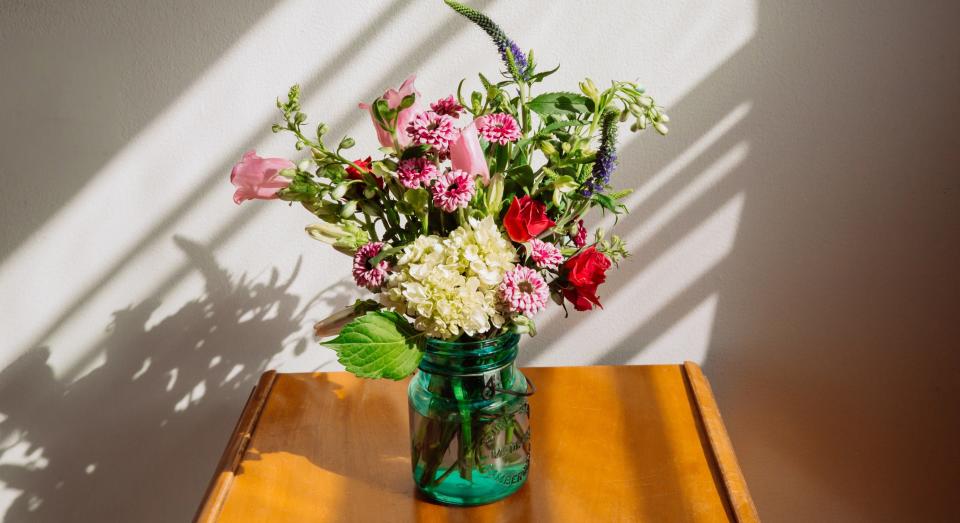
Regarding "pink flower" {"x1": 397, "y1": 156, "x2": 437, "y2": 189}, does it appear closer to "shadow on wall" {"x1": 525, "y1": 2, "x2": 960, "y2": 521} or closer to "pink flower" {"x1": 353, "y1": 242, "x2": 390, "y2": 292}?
"pink flower" {"x1": 353, "y1": 242, "x2": 390, "y2": 292}

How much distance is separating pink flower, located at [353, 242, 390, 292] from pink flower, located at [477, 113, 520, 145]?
169 mm

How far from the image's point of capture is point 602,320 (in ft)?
4.53

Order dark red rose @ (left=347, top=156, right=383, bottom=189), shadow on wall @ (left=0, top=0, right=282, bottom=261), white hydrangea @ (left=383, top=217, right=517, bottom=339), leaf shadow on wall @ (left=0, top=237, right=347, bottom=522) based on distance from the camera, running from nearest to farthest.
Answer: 1. white hydrangea @ (left=383, top=217, right=517, bottom=339)
2. dark red rose @ (left=347, top=156, right=383, bottom=189)
3. shadow on wall @ (left=0, top=0, right=282, bottom=261)
4. leaf shadow on wall @ (left=0, top=237, right=347, bottom=522)

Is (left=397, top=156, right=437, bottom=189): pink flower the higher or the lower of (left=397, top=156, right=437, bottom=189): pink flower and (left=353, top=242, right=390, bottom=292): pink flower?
the higher

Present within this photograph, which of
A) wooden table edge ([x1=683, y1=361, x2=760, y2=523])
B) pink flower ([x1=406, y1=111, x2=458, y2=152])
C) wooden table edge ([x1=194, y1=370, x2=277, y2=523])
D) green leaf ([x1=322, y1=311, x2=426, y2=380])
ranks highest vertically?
pink flower ([x1=406, y1=111, x2=458, y2=152])

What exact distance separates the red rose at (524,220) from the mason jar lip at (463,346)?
0.40 feet

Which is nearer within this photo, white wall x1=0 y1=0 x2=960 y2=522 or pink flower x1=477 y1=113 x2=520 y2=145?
pink flower x1=477 y1=113 x2=520 y2=145

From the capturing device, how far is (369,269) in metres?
0.90

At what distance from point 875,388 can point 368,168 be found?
3.17 ft

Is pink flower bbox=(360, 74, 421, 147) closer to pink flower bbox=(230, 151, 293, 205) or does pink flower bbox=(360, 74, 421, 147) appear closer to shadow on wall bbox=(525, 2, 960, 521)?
pink flower bbox=(230, 151, 293, 205)

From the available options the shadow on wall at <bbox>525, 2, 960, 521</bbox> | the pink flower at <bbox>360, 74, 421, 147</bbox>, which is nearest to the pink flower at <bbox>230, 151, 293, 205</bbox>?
the pink flower at <bbox>360, 74, 421, 147</bbox>

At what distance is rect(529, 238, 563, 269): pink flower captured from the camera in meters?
0.87

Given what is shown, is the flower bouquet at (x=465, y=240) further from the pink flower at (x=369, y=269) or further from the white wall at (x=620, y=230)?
the white wall at (x=620, y=230)

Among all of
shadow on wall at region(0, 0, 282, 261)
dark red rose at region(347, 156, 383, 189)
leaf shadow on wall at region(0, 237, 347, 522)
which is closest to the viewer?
dark red rose at region(347, 156, 383, 189)
